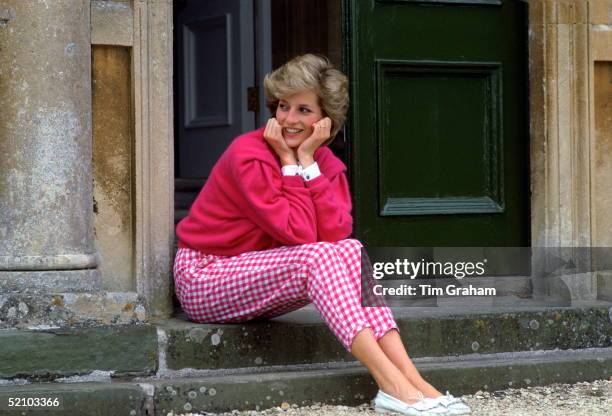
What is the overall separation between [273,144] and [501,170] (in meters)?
1.36

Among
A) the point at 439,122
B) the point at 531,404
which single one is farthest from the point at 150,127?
the point at 531,404

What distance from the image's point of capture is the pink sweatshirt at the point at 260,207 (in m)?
3.90

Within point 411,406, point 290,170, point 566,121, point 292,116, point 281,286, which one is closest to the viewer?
point 411,406

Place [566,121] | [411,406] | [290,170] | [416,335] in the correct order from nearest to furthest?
[411,406] → [290,170] → [416,335] → [566,121]

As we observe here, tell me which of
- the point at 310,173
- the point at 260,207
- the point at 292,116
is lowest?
the point at 260,207

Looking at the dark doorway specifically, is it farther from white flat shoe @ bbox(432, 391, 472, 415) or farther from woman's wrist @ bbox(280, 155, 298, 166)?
white flat shoe @ bbox(432, 391, 472, 415)

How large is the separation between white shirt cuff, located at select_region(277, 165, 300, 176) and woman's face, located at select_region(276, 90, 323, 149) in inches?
5.2

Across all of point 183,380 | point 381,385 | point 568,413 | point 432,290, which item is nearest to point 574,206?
point 432,290

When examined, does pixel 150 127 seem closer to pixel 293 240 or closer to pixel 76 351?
pixel 293 240

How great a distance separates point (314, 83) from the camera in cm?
413

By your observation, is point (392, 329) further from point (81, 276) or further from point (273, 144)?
point (81, 276)

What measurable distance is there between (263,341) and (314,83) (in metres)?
0.93

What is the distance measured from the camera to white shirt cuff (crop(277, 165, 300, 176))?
400cm

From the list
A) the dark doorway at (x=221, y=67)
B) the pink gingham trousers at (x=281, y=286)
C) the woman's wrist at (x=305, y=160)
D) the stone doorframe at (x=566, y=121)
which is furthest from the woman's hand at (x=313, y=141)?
the dark doorway at (x=221, y=67)
